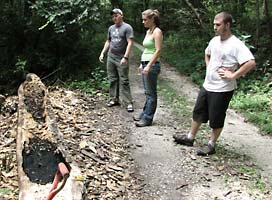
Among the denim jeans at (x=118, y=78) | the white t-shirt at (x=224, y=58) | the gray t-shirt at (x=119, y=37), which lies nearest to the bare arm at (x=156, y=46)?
the white t-shirt at (x=224, y=58)

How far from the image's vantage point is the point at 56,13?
10000mm

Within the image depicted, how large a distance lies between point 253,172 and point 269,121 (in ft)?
8.30

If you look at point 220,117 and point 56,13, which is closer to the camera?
point 220,117

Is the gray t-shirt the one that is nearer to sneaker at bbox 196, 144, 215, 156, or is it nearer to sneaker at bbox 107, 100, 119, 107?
sneaker at bbox 107, 100, 119, 107

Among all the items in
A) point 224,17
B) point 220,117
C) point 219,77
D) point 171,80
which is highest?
point 224,17

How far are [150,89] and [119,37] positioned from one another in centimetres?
154

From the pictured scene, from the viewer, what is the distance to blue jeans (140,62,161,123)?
6504 millimetres

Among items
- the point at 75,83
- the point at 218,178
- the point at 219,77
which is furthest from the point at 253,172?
the point at 75,83

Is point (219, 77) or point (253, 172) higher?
point (219, 77)

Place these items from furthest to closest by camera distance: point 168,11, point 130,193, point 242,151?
point 168,11
point 242,151
point 130,193

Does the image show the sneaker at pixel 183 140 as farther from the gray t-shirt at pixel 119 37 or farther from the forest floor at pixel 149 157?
the gray t-shirt at pixel 119 37

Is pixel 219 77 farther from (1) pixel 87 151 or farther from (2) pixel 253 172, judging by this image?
(1) pixel 87 151

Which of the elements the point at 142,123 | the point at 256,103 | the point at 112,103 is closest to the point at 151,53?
the point at 142,123

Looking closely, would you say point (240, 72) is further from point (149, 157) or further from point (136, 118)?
point (136, 118)
